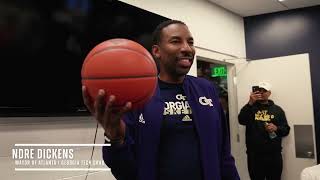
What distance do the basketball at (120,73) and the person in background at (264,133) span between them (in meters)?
3.60

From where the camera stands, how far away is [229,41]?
4.99 meters

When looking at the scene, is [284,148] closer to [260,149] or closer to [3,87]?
[260,149]

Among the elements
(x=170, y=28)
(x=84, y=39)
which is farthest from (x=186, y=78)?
(x=84, y=39)

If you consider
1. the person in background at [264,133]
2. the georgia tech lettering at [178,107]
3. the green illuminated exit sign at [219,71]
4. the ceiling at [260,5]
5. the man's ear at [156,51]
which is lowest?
the person in background at [264,133]

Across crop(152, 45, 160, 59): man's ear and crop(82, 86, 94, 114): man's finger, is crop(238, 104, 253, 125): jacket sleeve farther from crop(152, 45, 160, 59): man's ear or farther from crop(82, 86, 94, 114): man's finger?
crop(82, 86, 94, 114): man's finger

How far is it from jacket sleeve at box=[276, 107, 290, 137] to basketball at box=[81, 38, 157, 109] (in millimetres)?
3724

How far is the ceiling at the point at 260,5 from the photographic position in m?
4.67

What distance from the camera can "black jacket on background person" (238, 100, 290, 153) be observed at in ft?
14.5

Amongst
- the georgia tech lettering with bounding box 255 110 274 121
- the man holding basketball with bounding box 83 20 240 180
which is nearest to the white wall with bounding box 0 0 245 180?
the georgia tech lettering with bounding box 255 110 274 121

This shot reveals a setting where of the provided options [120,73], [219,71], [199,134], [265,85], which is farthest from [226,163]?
[219,71]

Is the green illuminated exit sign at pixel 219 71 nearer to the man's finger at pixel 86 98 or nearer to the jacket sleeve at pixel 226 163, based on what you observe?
the jacket sleeve at pixel 226 163

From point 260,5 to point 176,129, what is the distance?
393cm

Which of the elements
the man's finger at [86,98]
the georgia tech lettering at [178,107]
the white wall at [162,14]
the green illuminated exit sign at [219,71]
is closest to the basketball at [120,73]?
the man's finger at [86,98]

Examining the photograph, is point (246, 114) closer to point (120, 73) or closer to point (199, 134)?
point (199, 134)
